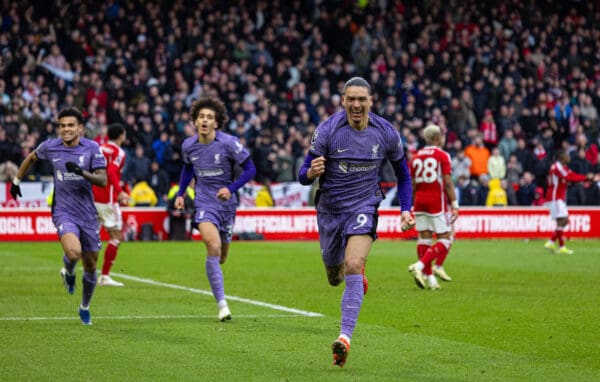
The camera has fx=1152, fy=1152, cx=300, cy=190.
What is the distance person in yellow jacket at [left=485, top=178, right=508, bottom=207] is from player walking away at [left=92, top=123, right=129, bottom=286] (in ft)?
51.6

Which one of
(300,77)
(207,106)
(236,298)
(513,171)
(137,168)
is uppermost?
(300,77)

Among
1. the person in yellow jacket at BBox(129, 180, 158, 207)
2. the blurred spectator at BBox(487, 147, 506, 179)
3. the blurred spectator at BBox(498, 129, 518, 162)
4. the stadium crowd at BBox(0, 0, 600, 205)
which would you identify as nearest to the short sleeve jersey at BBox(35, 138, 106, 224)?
the stadium crowd at BBox(0, 0, 600, 205)

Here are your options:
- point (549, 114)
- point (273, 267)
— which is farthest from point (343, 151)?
point (549, 114)

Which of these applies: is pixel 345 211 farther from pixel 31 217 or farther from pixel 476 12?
pixel 476 12

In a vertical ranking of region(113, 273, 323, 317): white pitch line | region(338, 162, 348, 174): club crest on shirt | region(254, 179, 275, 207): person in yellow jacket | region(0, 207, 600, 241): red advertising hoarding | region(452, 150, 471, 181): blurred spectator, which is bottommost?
region(113, 273, 323, 317): white pitch line

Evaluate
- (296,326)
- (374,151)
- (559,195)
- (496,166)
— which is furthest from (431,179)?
(496,166)

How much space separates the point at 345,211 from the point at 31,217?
19.7 meters

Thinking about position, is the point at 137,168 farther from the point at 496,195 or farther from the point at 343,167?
the point at 343,167

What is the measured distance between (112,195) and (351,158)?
898 cm

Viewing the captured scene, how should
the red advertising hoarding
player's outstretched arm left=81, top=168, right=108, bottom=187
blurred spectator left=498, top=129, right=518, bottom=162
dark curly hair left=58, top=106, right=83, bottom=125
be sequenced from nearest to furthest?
1. player's outstretched arm left=81, top=168, right=108, bottom=187
2. dark curly hair left=58, top=106, right=83, bottom=125
3. the red advertising hoarding
4. blurred spectator left=498, top=129, right=518, bottom=162

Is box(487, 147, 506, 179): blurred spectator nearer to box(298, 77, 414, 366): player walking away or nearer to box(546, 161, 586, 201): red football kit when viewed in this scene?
box(546, 161, 586, 201): red football kit

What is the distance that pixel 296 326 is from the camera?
1183 centimetres

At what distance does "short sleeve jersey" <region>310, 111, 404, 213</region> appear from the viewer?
968 cm

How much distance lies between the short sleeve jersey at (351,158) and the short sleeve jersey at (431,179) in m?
7.19
